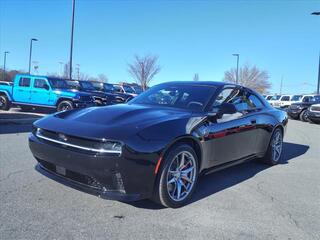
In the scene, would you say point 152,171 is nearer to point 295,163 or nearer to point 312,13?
point 295,163

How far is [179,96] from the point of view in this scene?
5281mm

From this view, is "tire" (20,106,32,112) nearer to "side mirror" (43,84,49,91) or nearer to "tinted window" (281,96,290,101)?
"side mirror" (43,84,49,91)

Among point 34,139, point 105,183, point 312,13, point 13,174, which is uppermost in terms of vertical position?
point 312,13

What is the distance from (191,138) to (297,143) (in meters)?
7.02

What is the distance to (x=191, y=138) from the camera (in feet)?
14.1

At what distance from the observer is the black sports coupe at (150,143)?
362 cm

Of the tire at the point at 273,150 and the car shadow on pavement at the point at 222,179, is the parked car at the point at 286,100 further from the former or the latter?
the tire at the point at 273,150

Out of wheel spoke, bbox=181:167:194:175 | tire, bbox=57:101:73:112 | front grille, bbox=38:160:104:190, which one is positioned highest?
wheel spoke, bbox=181:167:194:175

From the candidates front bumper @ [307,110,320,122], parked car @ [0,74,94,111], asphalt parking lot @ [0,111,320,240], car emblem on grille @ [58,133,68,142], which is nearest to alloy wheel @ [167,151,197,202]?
asphalt parking lot @ [0,111,320,240]

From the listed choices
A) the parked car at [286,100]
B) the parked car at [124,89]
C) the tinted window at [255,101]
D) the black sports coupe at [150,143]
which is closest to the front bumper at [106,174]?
the black sports coupe at [150,143]

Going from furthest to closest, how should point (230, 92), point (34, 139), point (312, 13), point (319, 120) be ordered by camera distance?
point (312, 13)
point (319, 120)
point (230, 92)
point (34, 139)

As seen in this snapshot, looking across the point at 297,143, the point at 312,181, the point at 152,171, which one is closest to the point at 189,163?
the point at 152,171

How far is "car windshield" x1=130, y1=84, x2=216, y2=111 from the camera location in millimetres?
5017

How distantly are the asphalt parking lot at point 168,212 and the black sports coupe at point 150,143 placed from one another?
285mm
